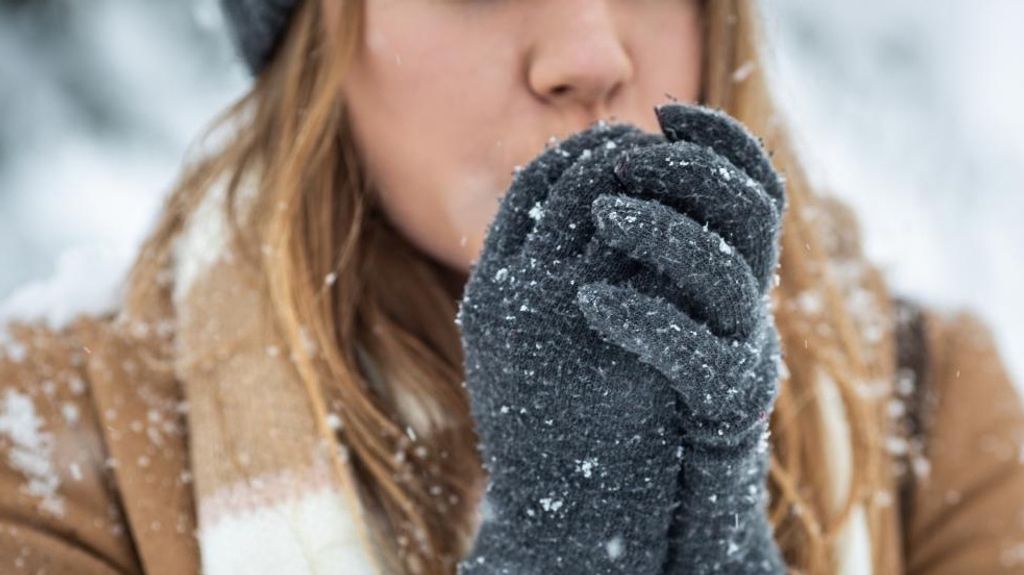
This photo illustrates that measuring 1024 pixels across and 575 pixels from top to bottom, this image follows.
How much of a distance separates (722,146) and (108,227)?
316 cm

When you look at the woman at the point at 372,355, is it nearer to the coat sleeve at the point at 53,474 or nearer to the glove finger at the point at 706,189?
the coat sleeve at the point at 53,474

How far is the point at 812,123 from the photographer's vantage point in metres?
3.79

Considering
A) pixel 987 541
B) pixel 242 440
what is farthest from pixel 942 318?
pixel 242 440

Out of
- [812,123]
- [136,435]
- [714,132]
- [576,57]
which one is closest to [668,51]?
[576,57]

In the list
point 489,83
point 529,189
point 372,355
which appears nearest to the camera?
point 529,189

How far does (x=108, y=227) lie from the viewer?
12.0 ft

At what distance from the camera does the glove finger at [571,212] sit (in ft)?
3.24

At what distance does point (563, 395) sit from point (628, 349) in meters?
0.10

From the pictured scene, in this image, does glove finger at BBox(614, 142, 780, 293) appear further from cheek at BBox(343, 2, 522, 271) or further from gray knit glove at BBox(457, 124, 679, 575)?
cheek at BBox(343, 2, 522, 271)

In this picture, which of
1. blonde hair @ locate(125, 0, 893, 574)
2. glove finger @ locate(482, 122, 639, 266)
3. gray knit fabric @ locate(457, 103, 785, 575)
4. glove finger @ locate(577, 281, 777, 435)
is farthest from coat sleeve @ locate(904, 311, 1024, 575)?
glove finger @ locate(482, 122, 639, 266)

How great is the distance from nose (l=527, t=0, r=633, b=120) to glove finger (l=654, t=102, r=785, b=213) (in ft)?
0.53

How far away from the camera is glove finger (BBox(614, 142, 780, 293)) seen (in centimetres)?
94

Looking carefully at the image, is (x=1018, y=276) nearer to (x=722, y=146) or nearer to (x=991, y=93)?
(x=991, y=93)

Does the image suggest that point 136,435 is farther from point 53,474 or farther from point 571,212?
point 571,212
